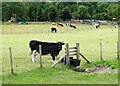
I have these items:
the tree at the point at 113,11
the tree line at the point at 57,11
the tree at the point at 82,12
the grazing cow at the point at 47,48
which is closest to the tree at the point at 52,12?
the tree line at the point at 57,11

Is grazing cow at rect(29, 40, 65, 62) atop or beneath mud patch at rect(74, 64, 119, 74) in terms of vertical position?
atop

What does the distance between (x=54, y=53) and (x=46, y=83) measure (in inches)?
259

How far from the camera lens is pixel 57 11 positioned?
103750 millimetres

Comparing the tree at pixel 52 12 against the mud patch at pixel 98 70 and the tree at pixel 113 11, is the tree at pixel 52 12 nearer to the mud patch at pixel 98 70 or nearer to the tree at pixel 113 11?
the tree at pixel 113 11

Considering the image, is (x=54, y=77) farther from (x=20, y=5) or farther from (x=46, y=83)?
(x=20, y=5)

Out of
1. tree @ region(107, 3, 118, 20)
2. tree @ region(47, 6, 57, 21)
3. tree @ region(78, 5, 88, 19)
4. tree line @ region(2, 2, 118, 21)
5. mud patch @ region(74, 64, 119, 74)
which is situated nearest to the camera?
mud patch @ region(74, 64, 119, 74)

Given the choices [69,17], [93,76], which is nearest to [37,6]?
[69,17]

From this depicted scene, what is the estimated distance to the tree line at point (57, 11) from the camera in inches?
3442

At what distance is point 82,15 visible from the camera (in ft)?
361

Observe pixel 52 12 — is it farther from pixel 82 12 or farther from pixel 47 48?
pixel 47 48

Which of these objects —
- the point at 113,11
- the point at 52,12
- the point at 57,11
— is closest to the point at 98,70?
the point at 52,12

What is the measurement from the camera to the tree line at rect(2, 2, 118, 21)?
287 feet

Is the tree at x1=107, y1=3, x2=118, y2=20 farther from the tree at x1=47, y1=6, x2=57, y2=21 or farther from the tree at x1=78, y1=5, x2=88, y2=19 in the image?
the tree at x1=47, y1=6, x2=57, y2=21

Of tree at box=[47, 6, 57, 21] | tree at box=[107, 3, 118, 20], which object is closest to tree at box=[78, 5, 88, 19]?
tree at box=[107, 3, 118, 20]
